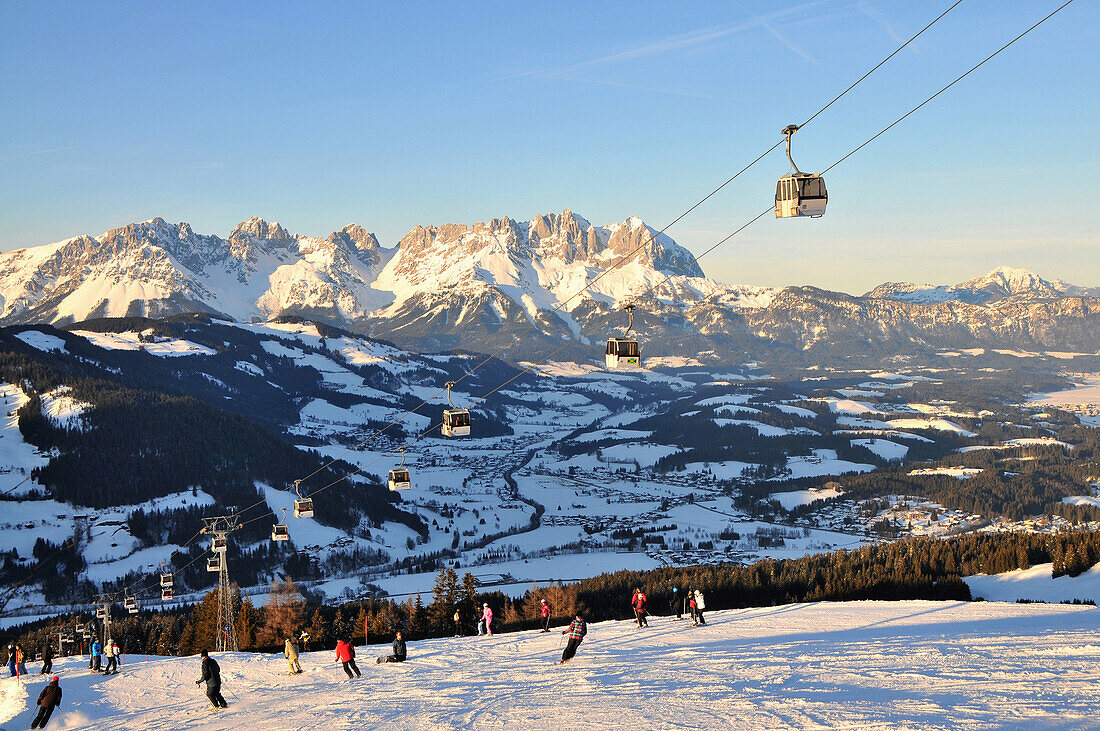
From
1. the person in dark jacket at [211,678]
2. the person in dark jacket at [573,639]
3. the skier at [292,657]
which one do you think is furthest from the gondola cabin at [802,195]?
the skier at [292,657]

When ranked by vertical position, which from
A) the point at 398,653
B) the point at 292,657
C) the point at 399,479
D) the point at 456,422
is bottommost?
the point at 398,653

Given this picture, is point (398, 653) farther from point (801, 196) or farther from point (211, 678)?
point (801, 196)

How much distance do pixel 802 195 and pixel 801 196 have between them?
3 cm

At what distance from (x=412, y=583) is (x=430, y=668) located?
111070mm

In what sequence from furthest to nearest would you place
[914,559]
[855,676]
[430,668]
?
1. [914,559]
2. [430,668]
3. [855,676]

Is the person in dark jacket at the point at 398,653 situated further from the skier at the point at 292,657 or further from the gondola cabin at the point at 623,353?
the gondola cabin at the point at 623,353

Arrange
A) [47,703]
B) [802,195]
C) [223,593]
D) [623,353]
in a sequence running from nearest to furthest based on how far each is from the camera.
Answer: [802,195], [47,703], [623,353], [223,593]

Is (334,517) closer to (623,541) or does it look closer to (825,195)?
(623,541)

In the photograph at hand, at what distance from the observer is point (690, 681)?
24.2m

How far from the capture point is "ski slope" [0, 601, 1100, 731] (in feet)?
63.9

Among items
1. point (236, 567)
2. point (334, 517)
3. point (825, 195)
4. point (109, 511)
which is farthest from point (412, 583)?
point (825, 195)

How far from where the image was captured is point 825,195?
1784 centimetres

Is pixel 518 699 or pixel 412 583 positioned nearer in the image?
pixel 518 699

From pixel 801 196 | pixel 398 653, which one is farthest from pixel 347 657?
pixel 801 196
